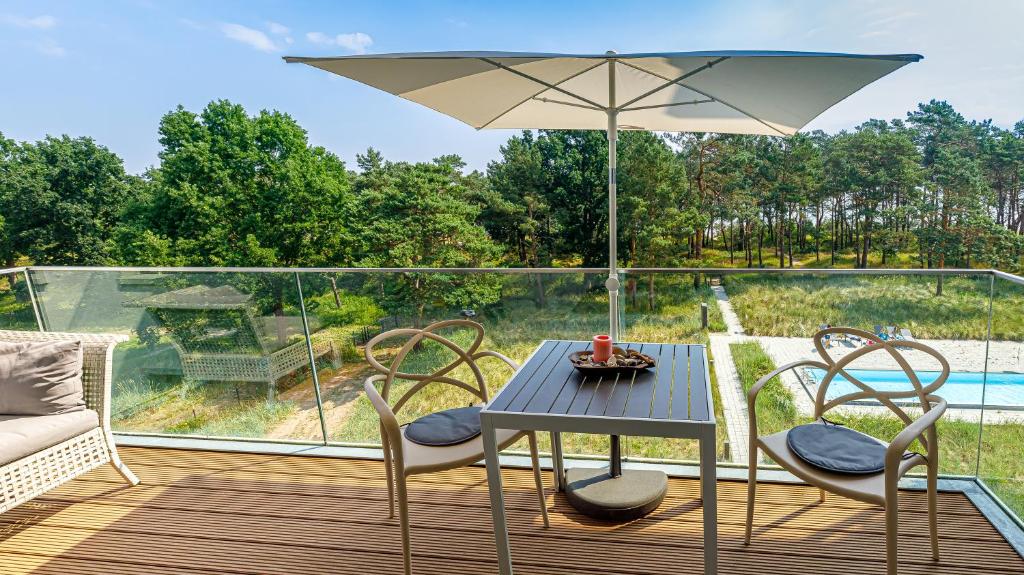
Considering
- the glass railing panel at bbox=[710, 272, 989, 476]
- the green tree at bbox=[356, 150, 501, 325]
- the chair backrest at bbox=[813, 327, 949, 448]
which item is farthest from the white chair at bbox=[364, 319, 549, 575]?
the green tree at bbox=[356, 150, 501, 325]

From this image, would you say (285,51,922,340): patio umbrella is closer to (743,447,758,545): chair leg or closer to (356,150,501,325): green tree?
(743,447,758,545): chair leg

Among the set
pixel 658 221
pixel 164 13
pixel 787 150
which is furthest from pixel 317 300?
pixel 164 13

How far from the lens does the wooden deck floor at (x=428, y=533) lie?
87.7 inches

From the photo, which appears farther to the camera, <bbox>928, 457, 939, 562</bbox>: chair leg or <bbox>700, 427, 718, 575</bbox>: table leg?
<bbox>928, 457, 939, 562</bbox>: chair leg

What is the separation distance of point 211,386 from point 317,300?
91 centimetres

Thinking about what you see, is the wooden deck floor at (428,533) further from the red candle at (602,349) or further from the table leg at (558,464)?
the red candle at (602,349)

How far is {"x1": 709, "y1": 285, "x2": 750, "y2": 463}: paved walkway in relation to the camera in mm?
2688

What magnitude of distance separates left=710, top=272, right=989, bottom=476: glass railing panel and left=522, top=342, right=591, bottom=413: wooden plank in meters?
0.86

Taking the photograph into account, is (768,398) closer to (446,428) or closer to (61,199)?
(446,428)

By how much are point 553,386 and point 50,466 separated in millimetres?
2412

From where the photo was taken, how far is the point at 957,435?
2.56m

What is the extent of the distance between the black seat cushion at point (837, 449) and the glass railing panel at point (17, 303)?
4.41 m

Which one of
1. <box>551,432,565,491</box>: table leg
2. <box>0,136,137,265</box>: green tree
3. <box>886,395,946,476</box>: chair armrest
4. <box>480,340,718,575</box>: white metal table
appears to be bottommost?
<box>551,432,565,491</box>: table leg

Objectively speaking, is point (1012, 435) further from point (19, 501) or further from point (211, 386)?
point (19, 501)
